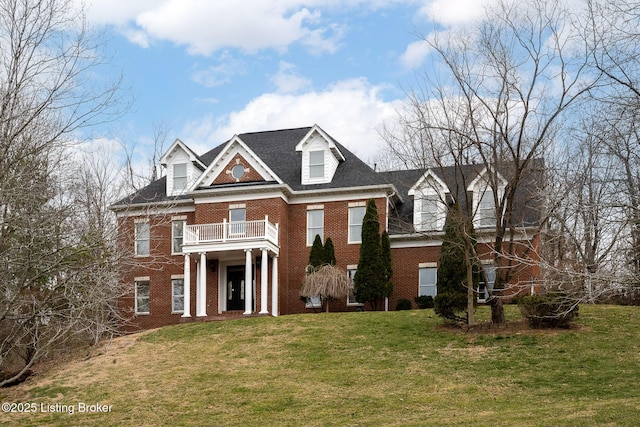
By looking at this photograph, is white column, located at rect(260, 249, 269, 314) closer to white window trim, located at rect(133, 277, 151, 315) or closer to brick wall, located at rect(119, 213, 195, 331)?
brick wall, located at rect(119, 213, 195, 331)

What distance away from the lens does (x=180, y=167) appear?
124 ft

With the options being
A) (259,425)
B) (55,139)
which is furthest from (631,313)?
(55,139)

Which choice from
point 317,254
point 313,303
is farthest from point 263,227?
point 313,303

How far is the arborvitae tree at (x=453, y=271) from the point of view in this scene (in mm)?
26625

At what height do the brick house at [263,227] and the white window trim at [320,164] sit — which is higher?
the white window trim at [320,164]

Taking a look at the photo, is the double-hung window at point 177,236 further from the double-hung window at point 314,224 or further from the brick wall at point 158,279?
the double-hung window at point 314,224

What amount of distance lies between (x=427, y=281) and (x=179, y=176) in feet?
40.2

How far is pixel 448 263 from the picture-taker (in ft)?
101

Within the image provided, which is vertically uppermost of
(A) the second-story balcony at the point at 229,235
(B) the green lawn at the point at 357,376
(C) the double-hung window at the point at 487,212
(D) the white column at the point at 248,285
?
(C) the double-hung window at the point at 487,212

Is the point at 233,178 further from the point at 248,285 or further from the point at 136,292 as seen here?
the point at 136,292

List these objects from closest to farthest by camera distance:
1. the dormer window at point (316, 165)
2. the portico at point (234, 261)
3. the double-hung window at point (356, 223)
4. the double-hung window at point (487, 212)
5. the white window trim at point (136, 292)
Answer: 1. the portico at point (234, 261)
2. the double-hung window at point (487, 212)
3. the double-hung window at point (356, 223)
4. the dormer window at point (316, 165)
5. the white window trim at point (136, 292)

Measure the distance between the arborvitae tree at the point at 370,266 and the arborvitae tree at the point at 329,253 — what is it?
53.3 inches

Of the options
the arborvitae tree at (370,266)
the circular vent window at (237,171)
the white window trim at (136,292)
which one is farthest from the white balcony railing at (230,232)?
the white window trim at (136,292)

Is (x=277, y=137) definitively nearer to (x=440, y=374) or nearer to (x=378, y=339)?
(x=378, y=339)
